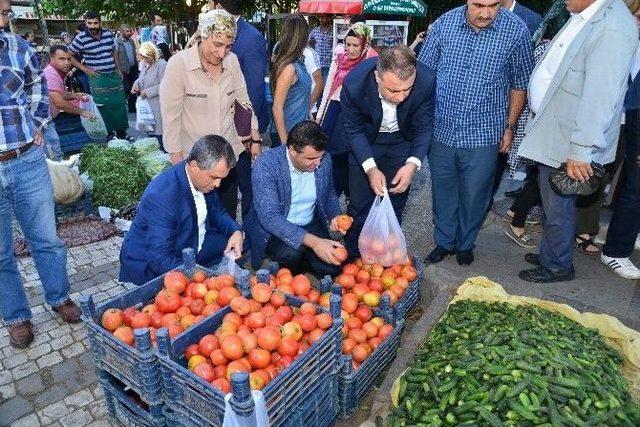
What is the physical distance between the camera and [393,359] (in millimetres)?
3299

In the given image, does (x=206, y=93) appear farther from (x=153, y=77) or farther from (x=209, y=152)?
(x=153, y=77)

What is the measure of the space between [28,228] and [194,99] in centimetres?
159

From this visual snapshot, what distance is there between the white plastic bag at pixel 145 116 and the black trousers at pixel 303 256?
5.33 meters

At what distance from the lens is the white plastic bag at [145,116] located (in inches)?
323

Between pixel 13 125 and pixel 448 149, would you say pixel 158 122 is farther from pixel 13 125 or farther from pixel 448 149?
pixel 448 149

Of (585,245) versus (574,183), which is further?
(585,245)

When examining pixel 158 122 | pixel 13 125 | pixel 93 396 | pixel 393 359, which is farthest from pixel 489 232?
pixel 158 122

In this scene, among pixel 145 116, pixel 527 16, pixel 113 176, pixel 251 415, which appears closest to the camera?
pixel 251 415

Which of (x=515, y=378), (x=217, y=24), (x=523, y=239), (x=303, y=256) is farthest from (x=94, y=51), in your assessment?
(x=515, y=378)

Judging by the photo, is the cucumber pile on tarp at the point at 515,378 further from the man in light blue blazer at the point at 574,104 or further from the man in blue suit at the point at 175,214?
the man in blue suit at the point at 175,214

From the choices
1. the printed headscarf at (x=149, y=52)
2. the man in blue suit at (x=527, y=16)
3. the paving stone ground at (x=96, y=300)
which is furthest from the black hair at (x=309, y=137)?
the printed headscarf at (x=149, y=52)

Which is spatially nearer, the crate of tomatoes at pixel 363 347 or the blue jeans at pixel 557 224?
the crate of tomatoes at pixel 363 347

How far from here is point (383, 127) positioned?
3.96m

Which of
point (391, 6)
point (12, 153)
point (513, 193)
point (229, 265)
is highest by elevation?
point (391, 6)
